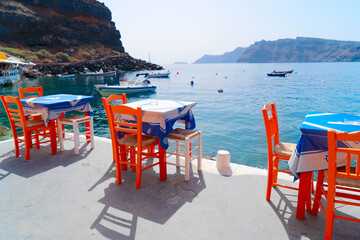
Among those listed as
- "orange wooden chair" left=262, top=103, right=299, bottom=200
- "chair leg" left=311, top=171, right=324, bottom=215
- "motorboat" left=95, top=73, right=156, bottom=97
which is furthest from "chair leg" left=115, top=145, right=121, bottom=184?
"motorboat" left=95, top=73, right=156, bottom=97

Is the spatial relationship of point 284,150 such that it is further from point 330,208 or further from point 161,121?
point 161,121

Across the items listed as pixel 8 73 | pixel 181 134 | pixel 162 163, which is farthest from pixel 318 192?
pixel 8 73

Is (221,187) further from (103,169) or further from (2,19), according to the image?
(2,19)

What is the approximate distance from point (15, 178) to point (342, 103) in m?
25.1

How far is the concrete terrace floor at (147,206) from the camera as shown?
2.41m

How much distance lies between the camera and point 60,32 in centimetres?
7031

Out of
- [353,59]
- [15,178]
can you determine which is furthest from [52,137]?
[353,59]

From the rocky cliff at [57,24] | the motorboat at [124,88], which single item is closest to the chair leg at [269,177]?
the motorboat at [124,88]

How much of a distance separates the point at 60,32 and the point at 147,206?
79.8m

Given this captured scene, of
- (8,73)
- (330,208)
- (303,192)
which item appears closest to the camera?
(330,208)

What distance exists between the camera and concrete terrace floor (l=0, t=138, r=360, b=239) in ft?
7.91

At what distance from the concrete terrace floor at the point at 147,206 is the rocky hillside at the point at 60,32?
57.5 metres

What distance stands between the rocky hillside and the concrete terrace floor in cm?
5754

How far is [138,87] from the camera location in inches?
1026
